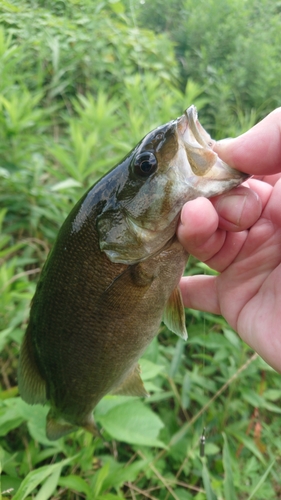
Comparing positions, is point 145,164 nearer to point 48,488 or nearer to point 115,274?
point 115,274

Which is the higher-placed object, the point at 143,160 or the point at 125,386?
the point at 143,160

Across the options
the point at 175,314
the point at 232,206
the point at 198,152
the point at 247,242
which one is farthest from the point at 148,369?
the point at 198,152

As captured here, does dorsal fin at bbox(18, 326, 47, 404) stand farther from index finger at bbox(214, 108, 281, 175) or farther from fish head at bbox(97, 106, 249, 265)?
index finger at bbox(214, 108, 281, 175)

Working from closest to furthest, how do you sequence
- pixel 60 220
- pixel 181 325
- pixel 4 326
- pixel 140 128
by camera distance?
pixel 181 325 < pixel 4 326 < pixel 60 220 < pixel 140 128

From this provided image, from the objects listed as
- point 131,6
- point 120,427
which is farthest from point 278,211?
point 131,6

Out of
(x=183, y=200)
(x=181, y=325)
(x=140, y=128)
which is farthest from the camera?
(x=140, y=128)

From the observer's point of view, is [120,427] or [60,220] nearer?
[120,427]

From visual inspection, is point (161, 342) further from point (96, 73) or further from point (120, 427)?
point (96, 73)

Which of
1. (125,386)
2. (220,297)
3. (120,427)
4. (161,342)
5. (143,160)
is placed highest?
(143,160)
